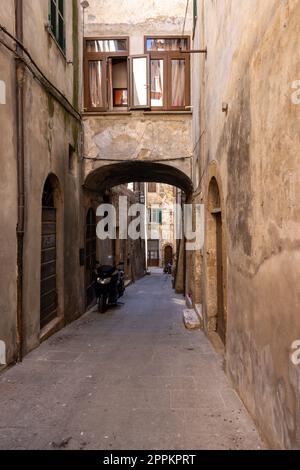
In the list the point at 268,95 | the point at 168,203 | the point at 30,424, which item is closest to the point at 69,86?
the point at 268,95

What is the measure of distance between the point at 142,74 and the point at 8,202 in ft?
20.6

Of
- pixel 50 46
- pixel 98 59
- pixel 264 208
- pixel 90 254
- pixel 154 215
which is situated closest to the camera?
pixel 264 208

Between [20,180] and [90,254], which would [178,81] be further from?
[20,180]

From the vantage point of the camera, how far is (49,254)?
7094 mm

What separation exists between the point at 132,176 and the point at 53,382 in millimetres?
8391

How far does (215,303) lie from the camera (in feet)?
21.4

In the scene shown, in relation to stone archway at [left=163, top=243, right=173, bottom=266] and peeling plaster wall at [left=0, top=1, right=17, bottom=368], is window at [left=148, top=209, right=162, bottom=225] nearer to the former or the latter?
stone archway at [left=163, top=243, right=173, bottom=266]

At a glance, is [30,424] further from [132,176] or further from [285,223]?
[132,176]

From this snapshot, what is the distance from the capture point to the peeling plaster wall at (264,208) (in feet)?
7.98

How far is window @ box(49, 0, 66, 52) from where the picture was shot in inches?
283

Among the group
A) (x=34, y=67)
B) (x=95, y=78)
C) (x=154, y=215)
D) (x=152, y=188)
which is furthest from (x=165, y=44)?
(x=154, y=215)

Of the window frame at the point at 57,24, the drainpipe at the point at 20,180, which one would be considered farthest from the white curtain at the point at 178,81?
the drainpipe at the point at 20,180

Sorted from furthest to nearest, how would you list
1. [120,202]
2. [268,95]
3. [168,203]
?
[168,203] < [120,202] < [268,95]

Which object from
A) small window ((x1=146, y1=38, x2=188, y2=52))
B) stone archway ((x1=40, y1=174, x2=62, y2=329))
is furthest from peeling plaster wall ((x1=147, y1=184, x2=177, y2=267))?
stone archway ((x1=40, y1=174, x2=62, y2=329))
